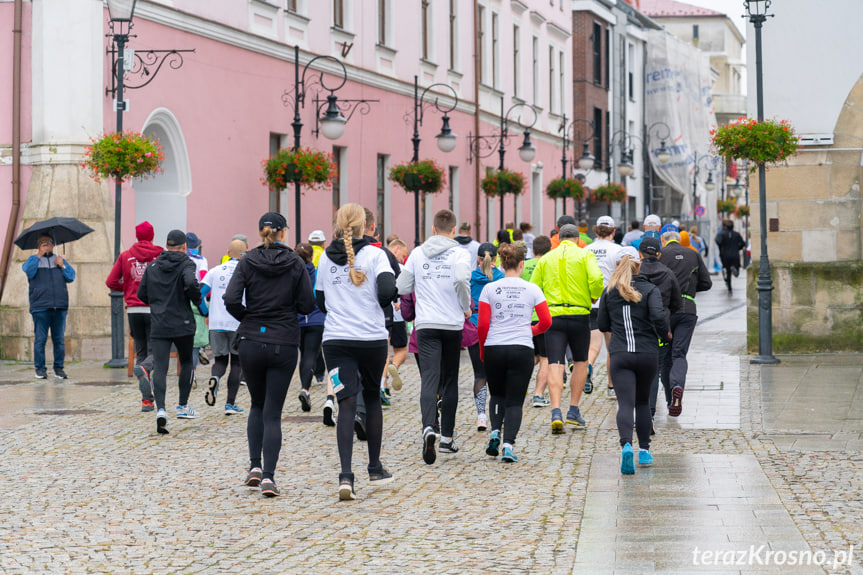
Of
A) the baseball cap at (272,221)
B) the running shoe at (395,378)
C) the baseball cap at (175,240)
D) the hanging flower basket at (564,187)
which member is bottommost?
the running shoe at (395,378)

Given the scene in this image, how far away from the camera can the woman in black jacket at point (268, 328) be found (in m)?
8.52

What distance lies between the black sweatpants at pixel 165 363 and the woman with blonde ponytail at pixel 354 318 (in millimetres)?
3302

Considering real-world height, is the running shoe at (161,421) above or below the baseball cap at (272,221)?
below

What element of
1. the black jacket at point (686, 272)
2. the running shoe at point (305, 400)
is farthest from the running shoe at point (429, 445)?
the black jacket at point (686, 272)

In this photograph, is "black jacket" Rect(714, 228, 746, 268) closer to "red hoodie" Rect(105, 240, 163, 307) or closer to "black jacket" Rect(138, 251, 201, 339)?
"red hoodie" Rect(105, 240, 163, 307)

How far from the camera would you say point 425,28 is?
31000 millimetres

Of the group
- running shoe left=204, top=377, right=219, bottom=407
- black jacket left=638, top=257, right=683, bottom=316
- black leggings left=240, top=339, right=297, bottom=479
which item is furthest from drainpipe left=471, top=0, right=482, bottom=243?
black leggings left=240, top=339, right=297, bottom=479

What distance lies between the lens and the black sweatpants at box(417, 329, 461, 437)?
972 centimetres

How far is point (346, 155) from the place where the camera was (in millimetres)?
25953

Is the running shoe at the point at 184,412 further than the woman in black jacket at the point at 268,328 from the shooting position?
Yes

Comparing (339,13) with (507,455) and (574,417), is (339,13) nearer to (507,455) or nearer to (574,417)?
(574,417)

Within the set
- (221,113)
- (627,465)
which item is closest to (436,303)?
(627,465)

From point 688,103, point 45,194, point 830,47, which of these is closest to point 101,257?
point 45,194

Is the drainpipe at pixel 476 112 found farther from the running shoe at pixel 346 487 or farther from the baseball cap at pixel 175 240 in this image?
the running shoe at pixel 346 487
